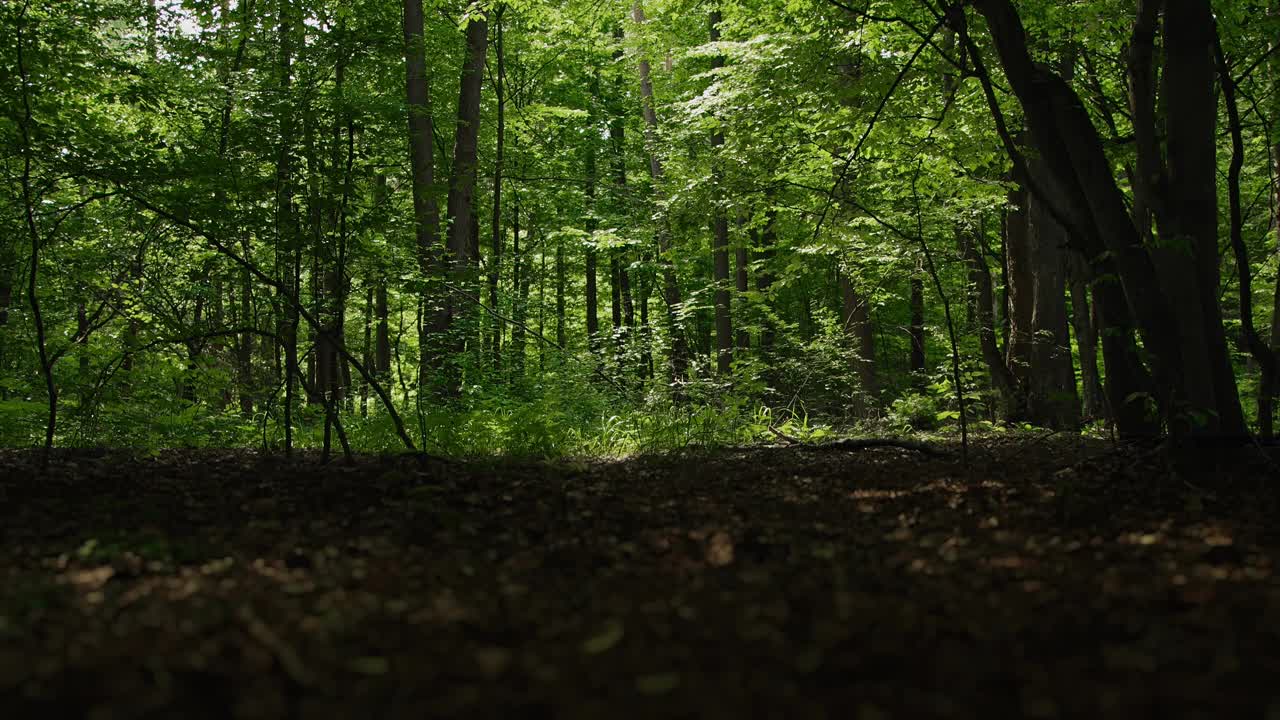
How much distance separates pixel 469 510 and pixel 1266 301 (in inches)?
653

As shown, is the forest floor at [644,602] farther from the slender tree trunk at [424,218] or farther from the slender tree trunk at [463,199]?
the slender tree trunk at [463,199]

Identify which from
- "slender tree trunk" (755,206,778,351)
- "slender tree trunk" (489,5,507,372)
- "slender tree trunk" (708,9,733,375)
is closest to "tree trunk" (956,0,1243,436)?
"slender tree trunk" (489,5,507,372)

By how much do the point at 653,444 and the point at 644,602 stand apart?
4.92 meters

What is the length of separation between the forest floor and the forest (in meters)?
0.01

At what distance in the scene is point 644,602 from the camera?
207cm

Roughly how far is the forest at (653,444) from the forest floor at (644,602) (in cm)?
1

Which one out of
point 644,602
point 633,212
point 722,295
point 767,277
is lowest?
point 644,602

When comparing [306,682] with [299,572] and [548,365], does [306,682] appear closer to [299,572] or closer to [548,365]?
[299,572]

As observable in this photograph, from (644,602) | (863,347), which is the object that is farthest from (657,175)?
(644,602)

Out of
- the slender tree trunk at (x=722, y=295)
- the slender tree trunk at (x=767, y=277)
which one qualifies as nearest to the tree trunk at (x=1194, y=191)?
the slender tree trunk at (x=767, y=277)

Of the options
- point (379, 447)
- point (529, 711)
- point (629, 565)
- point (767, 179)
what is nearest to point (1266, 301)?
point (767, 179)

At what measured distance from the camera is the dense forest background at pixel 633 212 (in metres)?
4.52

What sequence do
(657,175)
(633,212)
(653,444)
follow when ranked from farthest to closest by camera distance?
(633,212)
(657,175)
(653,444)

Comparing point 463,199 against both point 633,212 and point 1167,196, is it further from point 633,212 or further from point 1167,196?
point 1167,196
